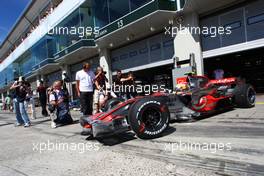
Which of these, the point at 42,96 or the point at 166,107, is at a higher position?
the point at 42,96

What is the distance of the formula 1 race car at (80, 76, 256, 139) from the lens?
429 centimetres

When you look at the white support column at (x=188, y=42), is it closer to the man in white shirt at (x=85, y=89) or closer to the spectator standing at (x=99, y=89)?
the spectator standing at (x=99, y=89)

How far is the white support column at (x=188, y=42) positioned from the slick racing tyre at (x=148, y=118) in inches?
271

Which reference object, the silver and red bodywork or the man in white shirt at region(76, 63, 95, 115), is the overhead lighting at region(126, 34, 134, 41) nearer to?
the man in white shirt at region(76, 63, 95, 115)

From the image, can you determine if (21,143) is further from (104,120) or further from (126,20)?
(126,20)

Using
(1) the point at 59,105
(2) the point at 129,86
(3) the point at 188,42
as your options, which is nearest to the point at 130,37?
(3) the point at 188,42

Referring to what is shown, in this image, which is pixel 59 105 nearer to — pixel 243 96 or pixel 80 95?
pixel 80 95

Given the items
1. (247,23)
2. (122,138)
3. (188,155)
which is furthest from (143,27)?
(188,155)

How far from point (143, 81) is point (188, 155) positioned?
1296 cm

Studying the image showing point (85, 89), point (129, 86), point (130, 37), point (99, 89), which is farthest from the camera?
point (130, 37)

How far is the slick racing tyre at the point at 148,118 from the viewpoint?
4246 mm

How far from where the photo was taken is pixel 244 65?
48.3 feet

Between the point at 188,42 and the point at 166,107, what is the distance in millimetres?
7258

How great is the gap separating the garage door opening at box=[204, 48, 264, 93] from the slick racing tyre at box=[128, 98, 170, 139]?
8.99m
